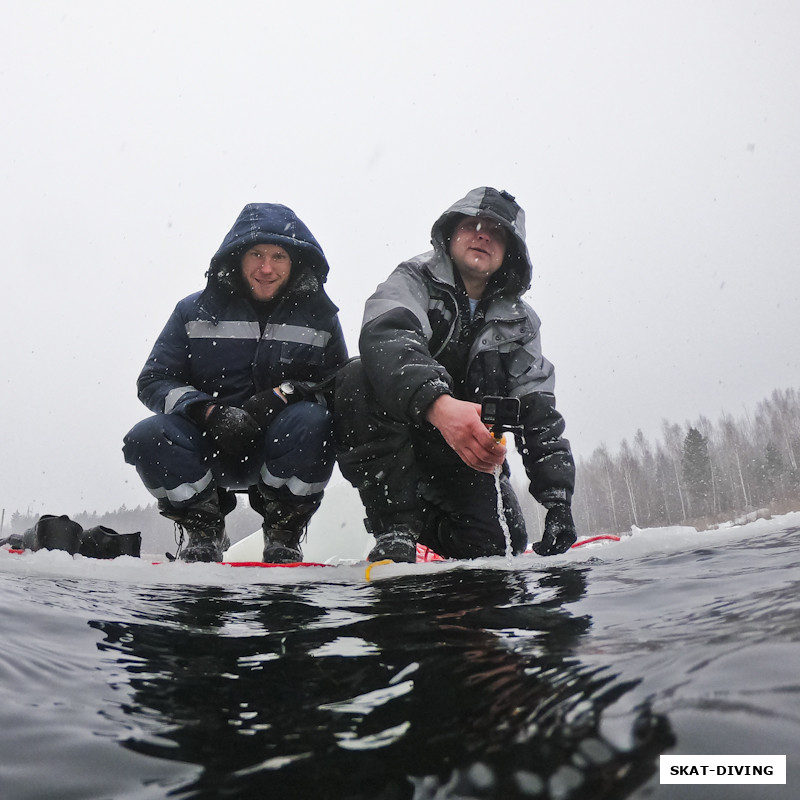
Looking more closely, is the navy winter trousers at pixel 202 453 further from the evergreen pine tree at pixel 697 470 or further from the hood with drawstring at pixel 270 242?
the evergreen pine tree at pixel 697 470

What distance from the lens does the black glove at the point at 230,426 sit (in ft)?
8.96

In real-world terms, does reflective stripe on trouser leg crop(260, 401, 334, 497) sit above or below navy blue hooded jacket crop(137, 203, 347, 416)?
below

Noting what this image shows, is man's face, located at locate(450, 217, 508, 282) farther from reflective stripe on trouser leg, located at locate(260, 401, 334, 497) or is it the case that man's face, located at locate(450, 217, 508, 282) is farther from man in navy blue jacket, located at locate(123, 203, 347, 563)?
reflective stripe on trouser leg, located at locate(260, 401, 334, 497)

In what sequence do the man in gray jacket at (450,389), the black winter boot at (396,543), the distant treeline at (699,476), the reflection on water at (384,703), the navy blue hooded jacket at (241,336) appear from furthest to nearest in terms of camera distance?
the distant treeline at (699,476) < the navy blue hooded jacket at (241,336) < the man in gray jacket at (450,389) < the black winter boot at (396,543) < the reflection on water at (384,703)

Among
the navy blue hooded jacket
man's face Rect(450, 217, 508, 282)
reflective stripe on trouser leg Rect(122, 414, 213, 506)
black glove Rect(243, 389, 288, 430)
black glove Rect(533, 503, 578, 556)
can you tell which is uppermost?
man's face Rect(450, 217, 508, 282)

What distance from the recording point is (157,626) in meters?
1.16

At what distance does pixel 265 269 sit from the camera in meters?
3.13

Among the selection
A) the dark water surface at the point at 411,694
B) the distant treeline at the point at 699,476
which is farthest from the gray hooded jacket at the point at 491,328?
the distant treeline at the point at 699,476

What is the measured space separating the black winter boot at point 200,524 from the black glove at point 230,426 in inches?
10.4

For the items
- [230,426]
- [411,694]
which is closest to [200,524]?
[230,426]

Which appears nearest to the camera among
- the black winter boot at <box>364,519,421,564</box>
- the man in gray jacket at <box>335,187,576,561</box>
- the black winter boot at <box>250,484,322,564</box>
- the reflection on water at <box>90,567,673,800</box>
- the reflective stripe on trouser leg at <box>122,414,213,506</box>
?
→ the reflection on water at <box>90,567,673,800</box>

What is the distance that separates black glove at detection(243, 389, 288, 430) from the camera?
9.27 feet

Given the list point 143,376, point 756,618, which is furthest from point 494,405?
point 143,376

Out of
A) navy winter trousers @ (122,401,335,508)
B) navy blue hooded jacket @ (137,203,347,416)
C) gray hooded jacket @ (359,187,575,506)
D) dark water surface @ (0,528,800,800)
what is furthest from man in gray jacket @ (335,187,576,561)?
dark water surface @ (0,528,800,800)
